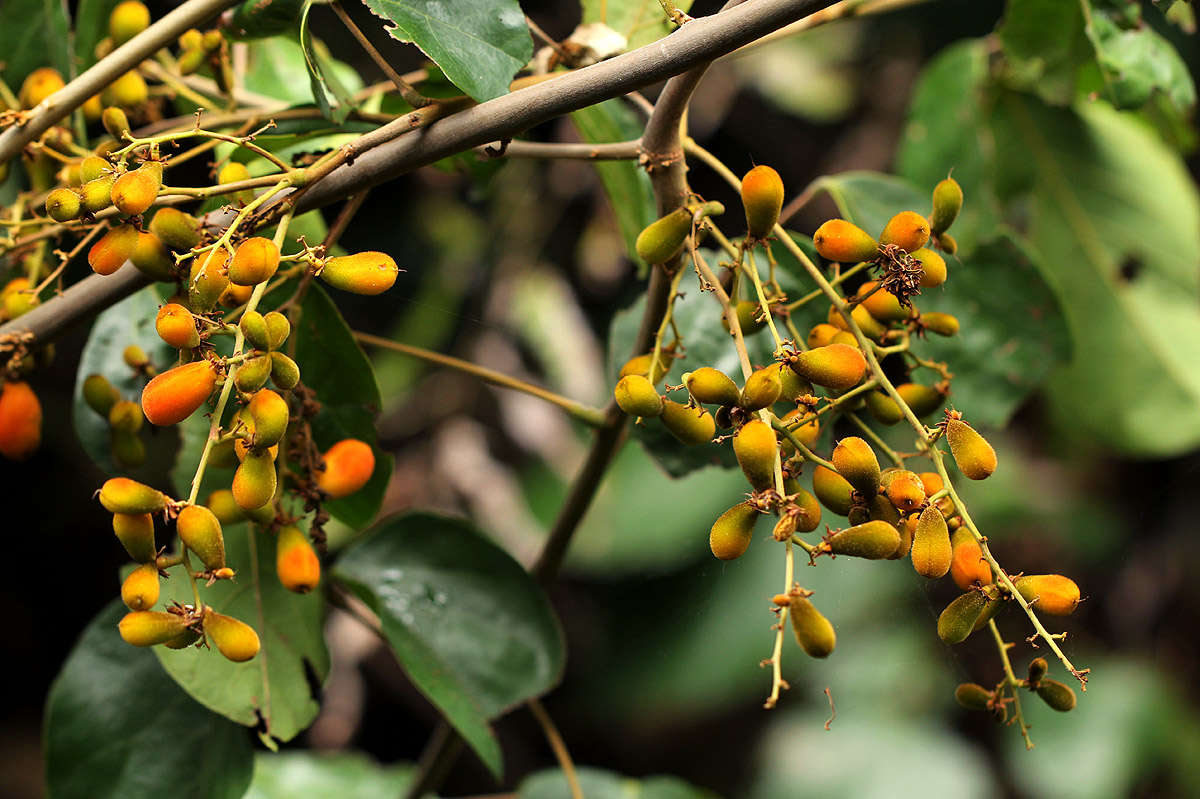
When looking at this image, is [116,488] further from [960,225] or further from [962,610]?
[960,225]

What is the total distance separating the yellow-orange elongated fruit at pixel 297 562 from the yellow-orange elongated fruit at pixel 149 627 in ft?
0.37

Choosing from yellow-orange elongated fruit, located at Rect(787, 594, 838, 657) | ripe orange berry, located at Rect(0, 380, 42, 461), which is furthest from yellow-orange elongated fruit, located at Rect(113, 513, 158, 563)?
yellow-orange elongated fruit, located at Rect(787, 594, 838, 657)

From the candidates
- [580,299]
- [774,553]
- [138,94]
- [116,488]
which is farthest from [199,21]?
[580,299]

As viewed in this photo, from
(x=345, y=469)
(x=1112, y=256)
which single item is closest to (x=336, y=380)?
(x=345, y=469)

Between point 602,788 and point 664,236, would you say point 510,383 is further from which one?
point 602,788

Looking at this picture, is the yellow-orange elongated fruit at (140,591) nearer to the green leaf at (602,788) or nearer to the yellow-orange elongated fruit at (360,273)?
the yellow-orange elongated fruit at (360,273)

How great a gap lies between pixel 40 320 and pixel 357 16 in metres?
0.85

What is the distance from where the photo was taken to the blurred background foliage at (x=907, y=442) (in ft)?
3.59

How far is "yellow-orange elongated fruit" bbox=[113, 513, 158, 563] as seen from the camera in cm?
49

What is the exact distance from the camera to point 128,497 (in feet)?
1.60

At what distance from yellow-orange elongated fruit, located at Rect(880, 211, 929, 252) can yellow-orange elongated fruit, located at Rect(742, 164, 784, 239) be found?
65 millimetres

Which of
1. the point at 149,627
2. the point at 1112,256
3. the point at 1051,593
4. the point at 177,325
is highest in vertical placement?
the point at 177,325

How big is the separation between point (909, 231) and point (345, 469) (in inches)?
15.1

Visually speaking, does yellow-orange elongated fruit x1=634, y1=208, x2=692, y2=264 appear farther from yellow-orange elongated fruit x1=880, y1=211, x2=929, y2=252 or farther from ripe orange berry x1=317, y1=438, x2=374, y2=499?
ripe orange berry x1=317, y1=438, x2=374, y2=499
